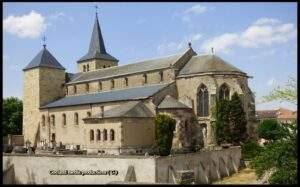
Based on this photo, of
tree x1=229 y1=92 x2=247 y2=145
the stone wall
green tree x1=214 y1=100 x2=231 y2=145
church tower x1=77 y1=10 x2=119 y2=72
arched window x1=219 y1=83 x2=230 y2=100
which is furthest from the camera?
church tower x1=77 y1=10 x2=119 y2=72

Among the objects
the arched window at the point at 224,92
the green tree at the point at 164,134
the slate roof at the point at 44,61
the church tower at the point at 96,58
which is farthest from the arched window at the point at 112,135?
the church tower at the point at 96,58

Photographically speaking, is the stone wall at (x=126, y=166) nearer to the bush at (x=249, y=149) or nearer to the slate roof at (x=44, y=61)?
the bush at (x=249, y=149)

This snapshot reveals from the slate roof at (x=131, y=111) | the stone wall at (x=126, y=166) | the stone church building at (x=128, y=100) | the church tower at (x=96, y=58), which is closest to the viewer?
the stone wall at (x=126, y=166)

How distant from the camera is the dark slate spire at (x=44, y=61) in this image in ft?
184

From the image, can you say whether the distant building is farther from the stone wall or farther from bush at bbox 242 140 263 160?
the stone wall

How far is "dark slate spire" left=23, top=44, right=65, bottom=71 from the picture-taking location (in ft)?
184

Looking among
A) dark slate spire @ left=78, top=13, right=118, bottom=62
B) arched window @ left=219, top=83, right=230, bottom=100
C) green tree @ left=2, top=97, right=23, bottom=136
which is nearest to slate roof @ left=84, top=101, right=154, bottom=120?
arched window @ left=219, top=83, right=230, bottom=100

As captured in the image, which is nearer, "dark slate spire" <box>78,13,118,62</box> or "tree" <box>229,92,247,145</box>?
"tree" <box>229,92,247,145</box>

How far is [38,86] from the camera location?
55344mm

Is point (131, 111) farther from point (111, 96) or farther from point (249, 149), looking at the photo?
point (249, 149)

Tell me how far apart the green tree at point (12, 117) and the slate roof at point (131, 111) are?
88.9 ft

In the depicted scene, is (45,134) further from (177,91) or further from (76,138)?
(177,91)

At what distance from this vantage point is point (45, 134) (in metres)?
52.8

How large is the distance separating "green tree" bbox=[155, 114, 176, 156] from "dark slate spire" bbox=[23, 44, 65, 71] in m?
24.1
